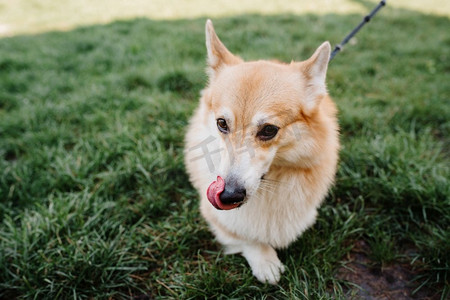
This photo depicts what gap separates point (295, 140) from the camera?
179 cm

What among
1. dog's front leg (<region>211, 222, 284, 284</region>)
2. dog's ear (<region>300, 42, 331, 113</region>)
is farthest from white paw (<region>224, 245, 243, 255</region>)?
dog's ear (<region>300, 42, 331, 113</region>)

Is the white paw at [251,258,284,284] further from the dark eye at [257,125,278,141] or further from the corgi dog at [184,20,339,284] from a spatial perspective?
the dark eye at [257,125,278,141]

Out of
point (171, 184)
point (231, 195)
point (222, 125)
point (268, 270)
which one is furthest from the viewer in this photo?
point (171, 184)

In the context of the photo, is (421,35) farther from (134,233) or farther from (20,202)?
(20,202)

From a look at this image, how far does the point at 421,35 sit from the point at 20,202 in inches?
244

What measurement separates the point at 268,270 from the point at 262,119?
97cm

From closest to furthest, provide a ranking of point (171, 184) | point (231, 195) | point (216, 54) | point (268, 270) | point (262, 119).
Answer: point (231, 195)
point (262, 119)
point (268, 270)
point (216, 54)
point (171, 184)

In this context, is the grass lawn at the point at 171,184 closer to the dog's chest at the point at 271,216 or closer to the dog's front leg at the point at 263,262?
the dog's front leg at the point at 263,262

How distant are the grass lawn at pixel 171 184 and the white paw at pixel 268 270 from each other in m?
0.05

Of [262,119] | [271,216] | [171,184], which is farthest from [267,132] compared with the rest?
[171,184]

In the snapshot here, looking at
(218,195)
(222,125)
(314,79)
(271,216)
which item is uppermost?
(314,79)

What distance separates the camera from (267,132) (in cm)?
175

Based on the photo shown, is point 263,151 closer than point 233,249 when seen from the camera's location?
Yes

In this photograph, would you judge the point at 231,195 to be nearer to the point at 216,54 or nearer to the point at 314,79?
the point at 314,79
